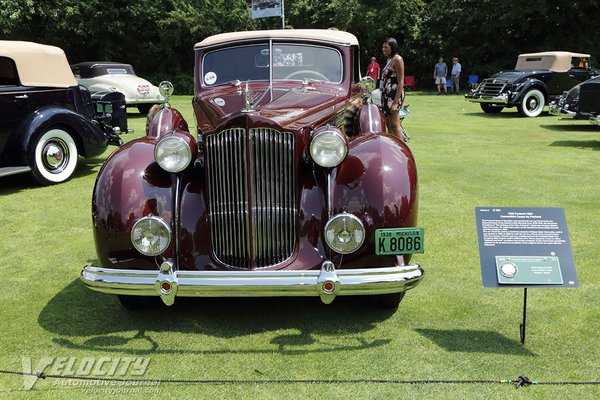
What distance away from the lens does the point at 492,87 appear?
1546 centimetres

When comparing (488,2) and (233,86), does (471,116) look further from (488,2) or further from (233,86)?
(488,2)

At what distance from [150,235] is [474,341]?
192cm

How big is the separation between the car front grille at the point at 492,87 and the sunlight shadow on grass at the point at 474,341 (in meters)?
13.1

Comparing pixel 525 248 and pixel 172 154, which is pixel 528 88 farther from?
pixel 172 154

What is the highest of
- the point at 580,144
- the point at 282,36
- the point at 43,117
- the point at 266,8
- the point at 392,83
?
the point at 266,8

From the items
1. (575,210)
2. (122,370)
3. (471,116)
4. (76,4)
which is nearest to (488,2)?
(471,116)

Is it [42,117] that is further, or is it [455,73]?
[455,73]

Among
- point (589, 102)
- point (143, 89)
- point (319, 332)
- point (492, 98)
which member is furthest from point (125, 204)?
point (492, 98)

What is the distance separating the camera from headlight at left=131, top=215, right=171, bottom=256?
3.20 metres

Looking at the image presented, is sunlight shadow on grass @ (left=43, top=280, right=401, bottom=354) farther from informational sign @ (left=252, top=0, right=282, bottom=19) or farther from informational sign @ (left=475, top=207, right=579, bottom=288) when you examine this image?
informational sign @ (left=252, top=0, right=282, bottom=19)

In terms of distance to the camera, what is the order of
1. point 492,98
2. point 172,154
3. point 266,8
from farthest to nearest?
point 266,8, point 492,98, point 172,154

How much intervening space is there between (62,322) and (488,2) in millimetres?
28855

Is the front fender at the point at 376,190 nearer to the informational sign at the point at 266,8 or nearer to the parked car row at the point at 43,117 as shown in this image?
the parked car row at the point at 43,117

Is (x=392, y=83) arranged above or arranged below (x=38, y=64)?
below
